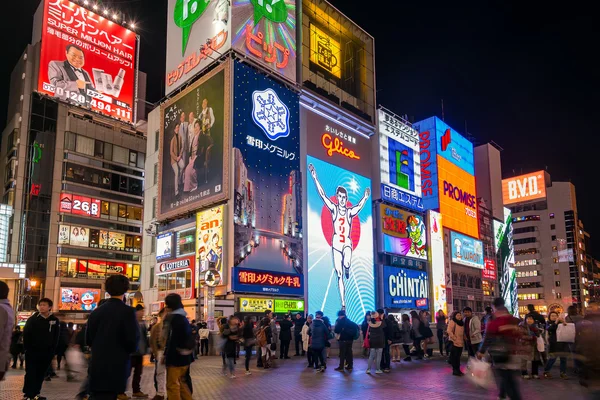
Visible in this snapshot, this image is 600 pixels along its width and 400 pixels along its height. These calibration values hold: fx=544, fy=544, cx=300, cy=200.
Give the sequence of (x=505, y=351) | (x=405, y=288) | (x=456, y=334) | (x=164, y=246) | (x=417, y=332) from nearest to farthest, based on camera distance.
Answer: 1. (x=505, y=351)
2. (x=456, y=334)
3. (x=417, y=332)
4. (x=164, y=246)
5. (x=405, y=288)

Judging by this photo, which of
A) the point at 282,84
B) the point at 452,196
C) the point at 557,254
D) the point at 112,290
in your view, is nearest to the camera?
the point at 112,290

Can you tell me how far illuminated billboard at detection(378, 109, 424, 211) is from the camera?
46.3 m

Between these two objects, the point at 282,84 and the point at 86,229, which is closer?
the point at 282,84

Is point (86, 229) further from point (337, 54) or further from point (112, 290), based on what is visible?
point (112, 290)

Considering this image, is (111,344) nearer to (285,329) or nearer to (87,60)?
(285,329)

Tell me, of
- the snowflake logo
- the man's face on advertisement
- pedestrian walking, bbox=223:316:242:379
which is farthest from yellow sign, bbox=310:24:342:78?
pedestrian walking, bbox=223:316:242:379

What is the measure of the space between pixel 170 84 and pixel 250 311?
18.2 metres

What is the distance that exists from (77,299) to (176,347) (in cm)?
4797

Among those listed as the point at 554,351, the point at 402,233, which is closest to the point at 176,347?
the point at 554,351

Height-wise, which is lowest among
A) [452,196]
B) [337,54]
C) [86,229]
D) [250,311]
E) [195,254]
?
[250,311]

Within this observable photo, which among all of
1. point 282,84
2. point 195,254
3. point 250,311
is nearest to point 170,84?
point 282,84

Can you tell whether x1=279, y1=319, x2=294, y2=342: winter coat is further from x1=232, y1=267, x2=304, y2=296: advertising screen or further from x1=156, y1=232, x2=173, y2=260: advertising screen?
x1=156, y1=232, x2=173, y2=260: advertising screen

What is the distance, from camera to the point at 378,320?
570 inches

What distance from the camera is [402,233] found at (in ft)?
156
